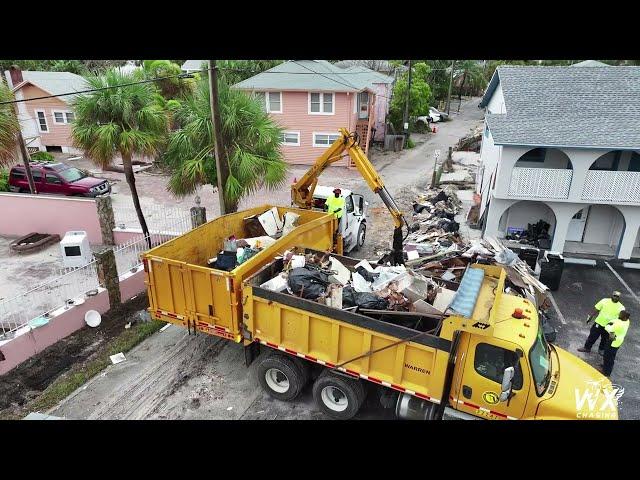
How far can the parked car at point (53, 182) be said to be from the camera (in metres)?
19.9

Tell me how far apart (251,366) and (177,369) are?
4.98 feet

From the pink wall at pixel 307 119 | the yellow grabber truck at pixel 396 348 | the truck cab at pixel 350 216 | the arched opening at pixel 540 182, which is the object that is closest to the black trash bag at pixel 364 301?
the yellow grabber truck at pixel 396 348

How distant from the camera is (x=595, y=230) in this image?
55.6 feet

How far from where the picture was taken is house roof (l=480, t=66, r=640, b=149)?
14811mm

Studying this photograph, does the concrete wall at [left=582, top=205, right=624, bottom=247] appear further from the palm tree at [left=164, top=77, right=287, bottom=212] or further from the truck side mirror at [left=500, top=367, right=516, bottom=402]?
the truck side mirror at [left=500, top=367, right=516, bottom=402]

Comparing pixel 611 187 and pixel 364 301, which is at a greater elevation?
pixel 611 187

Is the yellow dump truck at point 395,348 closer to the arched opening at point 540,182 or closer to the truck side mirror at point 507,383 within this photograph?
the truck side mirror at point 507,383

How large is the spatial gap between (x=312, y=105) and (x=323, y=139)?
6.68 feet

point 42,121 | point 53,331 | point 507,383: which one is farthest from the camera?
point 42,121

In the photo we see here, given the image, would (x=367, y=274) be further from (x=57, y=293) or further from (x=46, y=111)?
(x=46, y=111)

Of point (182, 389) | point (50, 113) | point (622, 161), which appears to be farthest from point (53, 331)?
point (50, 113)

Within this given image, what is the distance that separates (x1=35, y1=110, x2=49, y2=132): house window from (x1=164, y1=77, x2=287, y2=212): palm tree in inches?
750
